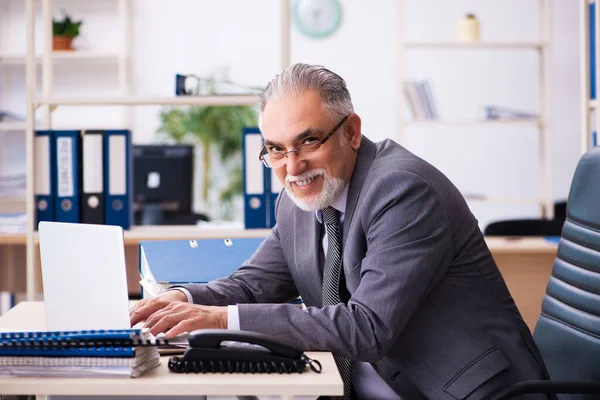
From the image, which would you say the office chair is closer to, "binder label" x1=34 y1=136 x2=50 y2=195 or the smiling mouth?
the smiling mouth

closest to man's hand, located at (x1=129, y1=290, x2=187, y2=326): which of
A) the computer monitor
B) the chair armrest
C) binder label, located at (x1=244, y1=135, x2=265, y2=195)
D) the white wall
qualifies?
the chair armrest

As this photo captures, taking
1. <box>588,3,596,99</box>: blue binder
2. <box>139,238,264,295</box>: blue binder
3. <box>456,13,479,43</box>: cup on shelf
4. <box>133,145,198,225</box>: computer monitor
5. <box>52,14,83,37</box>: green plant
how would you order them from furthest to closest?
<box>52,14,83,37</box>: green plant
<box>456,13,479,43</box>: cup on shelf
<box>133,145,198,225</box>: computer monitor
<box>588,3,596,99</box>: blue binder
<box>139,238,264,295</box>: blue binder

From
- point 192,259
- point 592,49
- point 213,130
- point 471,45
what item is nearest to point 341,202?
point 192,259

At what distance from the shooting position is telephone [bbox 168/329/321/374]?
4.39ft

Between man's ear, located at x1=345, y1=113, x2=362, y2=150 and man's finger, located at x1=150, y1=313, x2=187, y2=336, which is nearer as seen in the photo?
man's finger, located at x1=150, y1=313, x2=187, y2=336

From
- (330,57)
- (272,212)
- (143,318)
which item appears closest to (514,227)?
(272,212)

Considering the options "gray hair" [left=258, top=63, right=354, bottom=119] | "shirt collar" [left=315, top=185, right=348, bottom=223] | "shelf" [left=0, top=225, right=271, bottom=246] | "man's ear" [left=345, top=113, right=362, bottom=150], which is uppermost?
"gray hair" [left=258, top=63, right=354, bottom=119]

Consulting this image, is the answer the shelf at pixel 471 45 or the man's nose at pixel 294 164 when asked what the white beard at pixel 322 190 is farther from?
the shelf at pixel 471 45

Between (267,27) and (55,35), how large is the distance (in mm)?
1644

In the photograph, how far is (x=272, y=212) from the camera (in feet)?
9.93

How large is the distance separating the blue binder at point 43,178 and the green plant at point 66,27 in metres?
3.30

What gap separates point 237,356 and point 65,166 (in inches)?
72.9

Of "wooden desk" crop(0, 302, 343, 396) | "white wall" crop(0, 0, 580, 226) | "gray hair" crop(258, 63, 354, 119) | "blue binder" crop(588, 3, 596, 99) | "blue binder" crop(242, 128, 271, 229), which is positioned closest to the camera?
"wooden desk" crop(0, 302, 343, 396)

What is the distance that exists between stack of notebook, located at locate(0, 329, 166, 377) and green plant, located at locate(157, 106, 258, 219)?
16.2 feet
